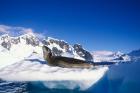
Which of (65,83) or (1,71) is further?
(1,71)

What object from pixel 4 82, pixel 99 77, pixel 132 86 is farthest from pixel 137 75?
pixel 4 82

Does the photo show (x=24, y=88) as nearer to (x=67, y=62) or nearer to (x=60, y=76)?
(x=60, y=76)

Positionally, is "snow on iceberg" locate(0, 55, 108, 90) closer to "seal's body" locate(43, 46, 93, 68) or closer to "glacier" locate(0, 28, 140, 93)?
"glacier" locate(0, 28, 140, 93)

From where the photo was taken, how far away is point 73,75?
834 cm

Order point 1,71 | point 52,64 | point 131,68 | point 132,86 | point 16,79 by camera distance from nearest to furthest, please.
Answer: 1. point 132,86
2. point 131,68
3. point 16,79
4. point 1,71
5. point 52,64

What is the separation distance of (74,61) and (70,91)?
4.76 ft

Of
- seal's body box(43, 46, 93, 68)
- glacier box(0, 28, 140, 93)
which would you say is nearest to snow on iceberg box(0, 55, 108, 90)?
glacier box(0, 28, 140, 93)

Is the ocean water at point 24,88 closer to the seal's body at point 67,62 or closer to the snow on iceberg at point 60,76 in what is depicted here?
the snow on iceberg at point 60,76

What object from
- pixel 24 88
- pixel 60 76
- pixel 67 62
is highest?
pixel 67 62

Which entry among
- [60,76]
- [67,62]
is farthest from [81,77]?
[67,62]

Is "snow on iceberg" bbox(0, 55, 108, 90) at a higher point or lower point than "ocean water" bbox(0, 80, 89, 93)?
higher

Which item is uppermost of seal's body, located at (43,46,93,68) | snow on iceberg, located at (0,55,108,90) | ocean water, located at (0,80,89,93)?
seal's body, located at (43,46,93,68)

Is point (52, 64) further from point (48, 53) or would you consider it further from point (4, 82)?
point (4, 82)

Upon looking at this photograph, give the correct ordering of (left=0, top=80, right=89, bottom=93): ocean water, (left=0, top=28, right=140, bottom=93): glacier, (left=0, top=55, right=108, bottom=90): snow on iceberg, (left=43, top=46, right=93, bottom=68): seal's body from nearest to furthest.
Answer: (left=0, top=28, right=140, bottom=93): glacier < (left=0, top=55, right=108, bottom=90): snow on iceberg < (left=0, top=80, right=89, bottom=93): ocean water < (left=43, top=46, right=93, bottom=68): seal's body
